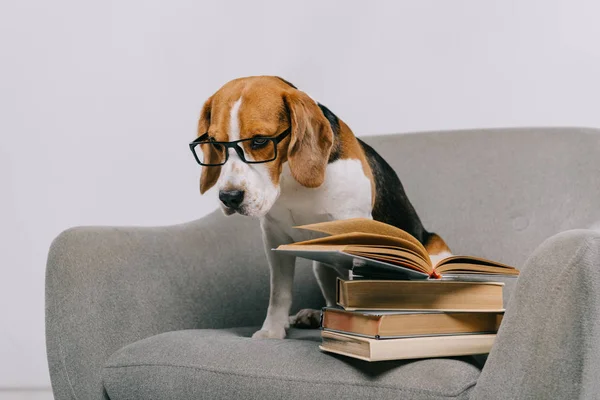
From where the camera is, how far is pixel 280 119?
5.46ft

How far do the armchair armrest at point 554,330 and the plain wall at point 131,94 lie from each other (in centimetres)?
169

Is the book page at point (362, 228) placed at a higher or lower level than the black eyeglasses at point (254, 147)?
lower

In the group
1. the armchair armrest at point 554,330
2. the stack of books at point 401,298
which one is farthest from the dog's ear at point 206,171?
the armchair armrest at point 554,330

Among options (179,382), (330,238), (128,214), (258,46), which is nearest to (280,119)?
(330,238)

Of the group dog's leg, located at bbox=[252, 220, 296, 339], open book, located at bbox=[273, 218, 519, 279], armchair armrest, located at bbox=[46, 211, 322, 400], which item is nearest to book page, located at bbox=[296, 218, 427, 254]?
open book, located at bbox=[273, 218, 519, 279]

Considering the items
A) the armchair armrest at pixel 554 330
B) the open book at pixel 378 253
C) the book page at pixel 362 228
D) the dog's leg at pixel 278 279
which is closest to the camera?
the armchair armrest at pixel 554 330

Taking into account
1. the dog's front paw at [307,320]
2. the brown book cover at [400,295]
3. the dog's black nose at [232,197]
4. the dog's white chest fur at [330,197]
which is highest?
the dog's black nose at [232,197]

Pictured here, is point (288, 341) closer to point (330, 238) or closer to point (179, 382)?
point (179, 382)

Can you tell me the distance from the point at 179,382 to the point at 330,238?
0.46 meters

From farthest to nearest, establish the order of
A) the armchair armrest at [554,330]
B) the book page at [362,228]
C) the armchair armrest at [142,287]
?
the armchair armrest at [142,287] < the book page at [362,228] < the armchair armrest at [554,330]

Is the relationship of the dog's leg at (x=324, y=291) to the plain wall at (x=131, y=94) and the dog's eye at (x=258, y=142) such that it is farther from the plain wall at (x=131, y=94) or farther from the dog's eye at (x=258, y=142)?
the plain wall at (x=131, y=94)

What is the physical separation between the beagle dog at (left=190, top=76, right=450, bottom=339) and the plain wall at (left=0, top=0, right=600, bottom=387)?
0.94 metres

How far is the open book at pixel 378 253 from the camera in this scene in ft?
4.15

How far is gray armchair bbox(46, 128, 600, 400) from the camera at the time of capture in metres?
1.17
